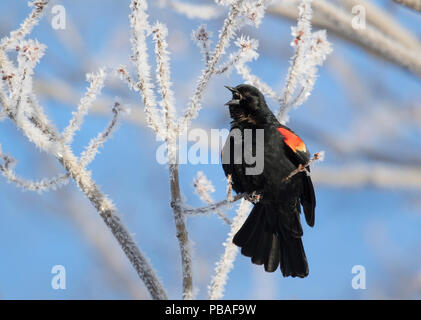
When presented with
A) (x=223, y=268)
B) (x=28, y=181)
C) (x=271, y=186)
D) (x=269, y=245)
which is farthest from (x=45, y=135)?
(x=269, y=245)

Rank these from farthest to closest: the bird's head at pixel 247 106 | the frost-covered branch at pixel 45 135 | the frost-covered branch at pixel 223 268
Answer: the bird's head at pixel 247 106, the frost-covered branch at pixel 223 268, the frost-covered branch at pixel 45 135

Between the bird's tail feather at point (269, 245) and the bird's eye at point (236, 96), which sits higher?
the bird's eye at point (236, 96)

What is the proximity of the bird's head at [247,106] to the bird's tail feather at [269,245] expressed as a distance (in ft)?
1.72

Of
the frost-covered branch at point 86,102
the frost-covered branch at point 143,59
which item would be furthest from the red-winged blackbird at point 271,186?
the frost-covered branch at point 86,102

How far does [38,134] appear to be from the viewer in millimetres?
2020

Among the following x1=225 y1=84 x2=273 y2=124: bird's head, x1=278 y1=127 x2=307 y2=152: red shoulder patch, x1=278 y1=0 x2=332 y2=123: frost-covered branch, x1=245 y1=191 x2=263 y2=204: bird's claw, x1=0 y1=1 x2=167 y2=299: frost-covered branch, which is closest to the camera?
x1=0 y1=1 x2=167 y2=299: frost-covered branch

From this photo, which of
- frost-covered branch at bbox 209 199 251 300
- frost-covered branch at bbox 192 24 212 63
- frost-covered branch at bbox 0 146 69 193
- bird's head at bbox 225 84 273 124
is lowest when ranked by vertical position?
frost-covered branch at bbox 209 199 251 300

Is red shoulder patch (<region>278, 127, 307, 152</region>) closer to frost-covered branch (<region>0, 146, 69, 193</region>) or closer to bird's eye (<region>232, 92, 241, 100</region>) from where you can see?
bird's eye (<region>232, 92, 241, 100</region>)

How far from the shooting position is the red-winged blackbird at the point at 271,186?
282cm

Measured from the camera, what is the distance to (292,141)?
2.82 metres

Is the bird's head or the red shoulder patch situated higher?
the bird's head

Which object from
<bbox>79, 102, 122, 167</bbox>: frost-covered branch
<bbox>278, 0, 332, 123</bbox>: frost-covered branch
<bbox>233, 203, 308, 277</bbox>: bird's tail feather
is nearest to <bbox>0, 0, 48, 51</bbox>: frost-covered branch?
<bbox>79, 102, 122, 167</bbox>: frost-covered branch

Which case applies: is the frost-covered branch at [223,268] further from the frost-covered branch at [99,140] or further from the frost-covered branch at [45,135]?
the frost-covered branch at [99,140]

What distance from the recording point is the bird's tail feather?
9.48 feet
